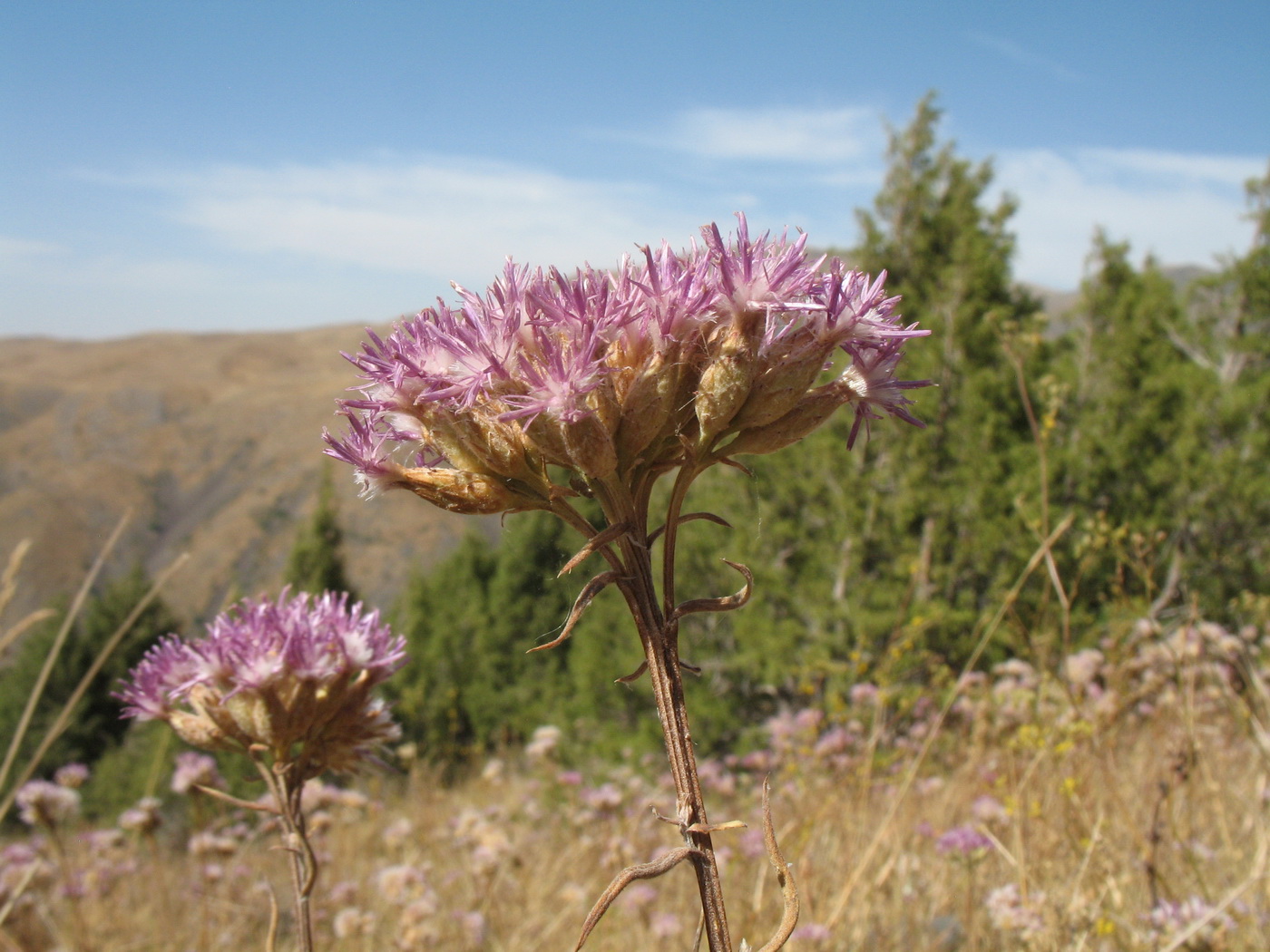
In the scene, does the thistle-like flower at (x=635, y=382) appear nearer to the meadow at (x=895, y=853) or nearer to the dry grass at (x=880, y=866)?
the meadow at (x=895, y=853)

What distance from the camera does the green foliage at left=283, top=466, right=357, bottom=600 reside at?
2258 centimetres

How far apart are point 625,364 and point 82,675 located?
99.6ft

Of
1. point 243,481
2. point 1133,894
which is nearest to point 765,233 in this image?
point 1133,894

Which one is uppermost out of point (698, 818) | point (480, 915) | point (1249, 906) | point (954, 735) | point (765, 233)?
point (765, 233)

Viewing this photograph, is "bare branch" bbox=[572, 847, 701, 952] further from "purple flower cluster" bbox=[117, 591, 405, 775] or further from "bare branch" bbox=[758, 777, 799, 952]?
"purple flower cluster" bbox=[117, 591, 405, 775]

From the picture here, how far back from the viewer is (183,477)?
246 feet

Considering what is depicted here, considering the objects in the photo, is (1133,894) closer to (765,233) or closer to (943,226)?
(765,233)

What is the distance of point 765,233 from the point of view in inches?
44.4

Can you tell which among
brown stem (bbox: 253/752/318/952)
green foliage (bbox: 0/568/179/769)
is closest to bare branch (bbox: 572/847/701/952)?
brown stem (bbox: 253/752/318/952)

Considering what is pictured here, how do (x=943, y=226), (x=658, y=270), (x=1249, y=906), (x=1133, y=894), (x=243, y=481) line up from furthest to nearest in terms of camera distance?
(x=243, y=481) < (x=943, y=226) < (x=1133, y=894) < (x=1249, y=906) < (x=658, y=270)

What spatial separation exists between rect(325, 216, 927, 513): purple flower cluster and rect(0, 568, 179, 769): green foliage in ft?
83.6

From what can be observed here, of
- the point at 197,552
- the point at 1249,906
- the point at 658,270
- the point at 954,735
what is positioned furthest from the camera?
the point at 197,552

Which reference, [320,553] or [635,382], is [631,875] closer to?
[635,382]

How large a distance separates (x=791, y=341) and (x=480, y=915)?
10.5ft
